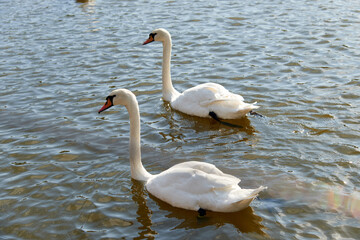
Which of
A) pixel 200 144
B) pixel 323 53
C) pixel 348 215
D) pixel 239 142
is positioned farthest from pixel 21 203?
pixel 323 53

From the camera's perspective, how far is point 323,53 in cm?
1157

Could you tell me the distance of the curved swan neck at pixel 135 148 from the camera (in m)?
6.81

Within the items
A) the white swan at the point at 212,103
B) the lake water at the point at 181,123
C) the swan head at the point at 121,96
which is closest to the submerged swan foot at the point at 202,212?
the lake water at the point at 181,123

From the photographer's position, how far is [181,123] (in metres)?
8.97

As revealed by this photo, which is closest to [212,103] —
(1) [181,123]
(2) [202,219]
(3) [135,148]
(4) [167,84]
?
(1) [181,123]

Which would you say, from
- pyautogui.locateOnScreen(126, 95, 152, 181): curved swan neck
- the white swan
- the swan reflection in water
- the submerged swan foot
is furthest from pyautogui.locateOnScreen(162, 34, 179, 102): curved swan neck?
the submerged swan foot

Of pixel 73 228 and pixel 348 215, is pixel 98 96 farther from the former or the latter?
pixel 348 215

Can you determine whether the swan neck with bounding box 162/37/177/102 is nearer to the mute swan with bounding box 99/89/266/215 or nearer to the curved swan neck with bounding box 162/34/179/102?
the curved swan neck with bounding box 162/34/179/102

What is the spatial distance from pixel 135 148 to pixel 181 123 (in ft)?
7.22

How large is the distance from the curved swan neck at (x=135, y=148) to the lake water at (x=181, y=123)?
19cm

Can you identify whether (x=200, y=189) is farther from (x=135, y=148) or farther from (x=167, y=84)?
(x=167, y=84)

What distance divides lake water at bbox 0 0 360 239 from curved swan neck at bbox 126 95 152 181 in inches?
7.6

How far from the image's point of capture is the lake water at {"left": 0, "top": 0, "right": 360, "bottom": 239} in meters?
6.06

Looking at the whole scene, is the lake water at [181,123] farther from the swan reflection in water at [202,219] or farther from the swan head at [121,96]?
the swan head at [121,96]
